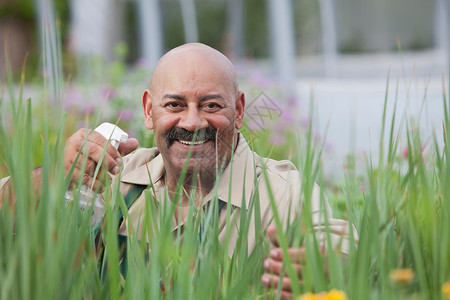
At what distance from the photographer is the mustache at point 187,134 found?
2.06m

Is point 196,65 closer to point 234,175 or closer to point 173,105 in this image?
point 173,105

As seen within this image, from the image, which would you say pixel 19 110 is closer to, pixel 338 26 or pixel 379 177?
pixel 379 177

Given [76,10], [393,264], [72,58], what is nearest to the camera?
[393,264]

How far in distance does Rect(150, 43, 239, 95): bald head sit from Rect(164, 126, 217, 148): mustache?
15 cm

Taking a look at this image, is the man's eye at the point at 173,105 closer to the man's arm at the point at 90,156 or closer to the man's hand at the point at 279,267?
the man's arm at the point at 90,156

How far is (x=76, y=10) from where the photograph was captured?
1047 cm

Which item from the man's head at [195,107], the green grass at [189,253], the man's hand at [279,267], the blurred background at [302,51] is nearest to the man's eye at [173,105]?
the man's head at [195,107]

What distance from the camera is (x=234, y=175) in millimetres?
2117

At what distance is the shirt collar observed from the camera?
206cm

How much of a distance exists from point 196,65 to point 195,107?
13 cm

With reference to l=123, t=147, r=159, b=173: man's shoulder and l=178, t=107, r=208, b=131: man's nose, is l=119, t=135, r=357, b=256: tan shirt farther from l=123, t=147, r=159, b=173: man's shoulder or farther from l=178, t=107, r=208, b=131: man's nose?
l=178, t=107, r=208, b=131: man's nose

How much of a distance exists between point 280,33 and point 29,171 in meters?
6.48

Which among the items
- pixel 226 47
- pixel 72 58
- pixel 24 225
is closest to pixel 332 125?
pixel 226 47

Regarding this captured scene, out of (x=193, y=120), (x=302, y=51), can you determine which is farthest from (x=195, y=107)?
(x=302, y=51)
